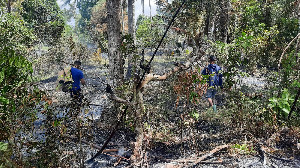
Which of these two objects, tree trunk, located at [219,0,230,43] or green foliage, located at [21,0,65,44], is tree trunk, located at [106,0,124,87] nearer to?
tree trunk, located at [219,0,230,43]

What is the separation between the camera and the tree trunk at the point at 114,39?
198 inches

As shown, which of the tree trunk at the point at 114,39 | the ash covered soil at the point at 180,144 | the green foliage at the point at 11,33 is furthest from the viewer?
the green foliage at the point at 11,33

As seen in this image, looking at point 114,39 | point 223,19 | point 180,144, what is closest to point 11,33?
point 114,39

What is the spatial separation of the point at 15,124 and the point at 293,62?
15.0ft

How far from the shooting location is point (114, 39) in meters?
5.08

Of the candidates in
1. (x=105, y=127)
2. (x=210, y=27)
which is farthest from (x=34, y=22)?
(x=105, y=127)

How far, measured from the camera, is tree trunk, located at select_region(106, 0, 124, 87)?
16.5 ft

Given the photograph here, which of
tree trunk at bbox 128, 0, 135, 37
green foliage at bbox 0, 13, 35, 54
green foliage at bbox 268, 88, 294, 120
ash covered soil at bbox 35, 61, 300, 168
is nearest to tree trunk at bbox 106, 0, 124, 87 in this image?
ash covered soil at bbox 35, 61, 300, 168

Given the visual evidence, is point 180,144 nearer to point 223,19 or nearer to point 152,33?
point 223,19

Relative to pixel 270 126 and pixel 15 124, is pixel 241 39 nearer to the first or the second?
pixel 270 126

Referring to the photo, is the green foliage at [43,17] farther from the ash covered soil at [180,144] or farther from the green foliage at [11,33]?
the ash covered soil at [180,144]

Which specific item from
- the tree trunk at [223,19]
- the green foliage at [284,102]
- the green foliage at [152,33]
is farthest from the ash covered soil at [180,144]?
the tree trunk at [223,19]

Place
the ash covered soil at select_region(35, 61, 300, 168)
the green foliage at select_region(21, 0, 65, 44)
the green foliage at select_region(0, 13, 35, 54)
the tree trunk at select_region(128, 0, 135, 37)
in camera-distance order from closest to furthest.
A: the ash covered soil at select_region(35, 61, 300, 168), the green foliage at select_region(0, 13, 35, 54), the tree trunk at select_region(128, 0, 135, 37), the green foliage at select_region(21, 0, 65, 44)

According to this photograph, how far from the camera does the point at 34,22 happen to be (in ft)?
49.5
